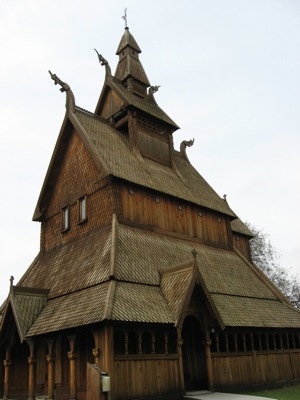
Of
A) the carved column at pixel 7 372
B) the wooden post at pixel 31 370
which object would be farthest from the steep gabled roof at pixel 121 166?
the carved column at pixel 7 372

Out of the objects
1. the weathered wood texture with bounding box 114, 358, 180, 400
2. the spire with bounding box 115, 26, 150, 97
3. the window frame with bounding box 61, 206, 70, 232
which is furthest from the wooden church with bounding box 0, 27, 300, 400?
the spire with bounding box 115, 26, 150, 97

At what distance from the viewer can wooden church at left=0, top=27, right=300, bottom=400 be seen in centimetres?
1566

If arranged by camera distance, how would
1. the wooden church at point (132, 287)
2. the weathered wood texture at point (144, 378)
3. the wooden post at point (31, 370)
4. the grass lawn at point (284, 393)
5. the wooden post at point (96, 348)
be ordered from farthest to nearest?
the wooden post at point (31, 370)
the grass lawn at point (284, 393)
the wooden church at point (132, 287)
the wooden post at point (96, 348)
the weathered wood texture at point (144, 378)

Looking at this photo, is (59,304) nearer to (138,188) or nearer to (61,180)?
(138,188)

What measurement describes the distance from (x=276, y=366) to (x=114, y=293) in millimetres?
10366

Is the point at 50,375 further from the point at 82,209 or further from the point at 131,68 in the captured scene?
the point at 131,68

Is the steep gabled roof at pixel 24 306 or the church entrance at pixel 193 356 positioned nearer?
the steep gabled roof at pixel 24 306

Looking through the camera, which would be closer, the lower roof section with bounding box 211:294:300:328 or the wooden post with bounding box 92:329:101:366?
the wooden post with bounding box 92:329:101:366

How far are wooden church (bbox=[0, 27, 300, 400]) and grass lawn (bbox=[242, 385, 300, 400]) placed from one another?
0.81 meters

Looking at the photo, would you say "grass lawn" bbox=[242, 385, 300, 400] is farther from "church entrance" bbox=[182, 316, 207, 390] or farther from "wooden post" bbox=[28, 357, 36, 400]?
"wooden post" bbox=[28, 357, 36, 400]

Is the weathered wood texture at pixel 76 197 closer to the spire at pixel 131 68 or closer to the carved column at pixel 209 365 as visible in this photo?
the carved column at pixel 209 365

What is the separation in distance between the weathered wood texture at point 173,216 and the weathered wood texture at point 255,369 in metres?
6.91

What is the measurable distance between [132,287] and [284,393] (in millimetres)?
7908

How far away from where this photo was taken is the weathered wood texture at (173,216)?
68.4ft
